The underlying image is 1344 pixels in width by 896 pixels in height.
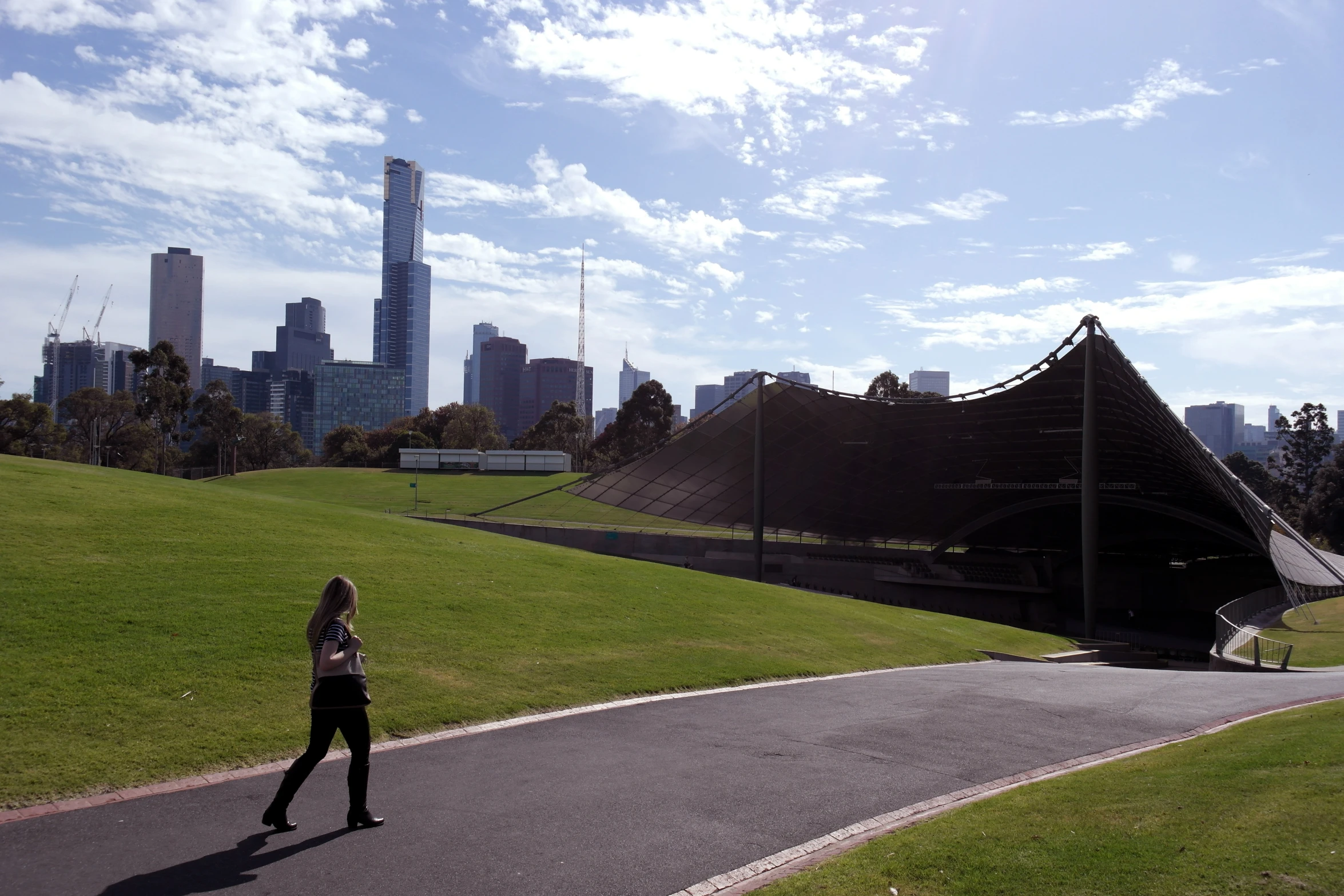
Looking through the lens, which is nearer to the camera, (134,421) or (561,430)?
(134,421)

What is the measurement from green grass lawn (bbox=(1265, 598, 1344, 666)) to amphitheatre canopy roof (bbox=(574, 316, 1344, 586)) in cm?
217

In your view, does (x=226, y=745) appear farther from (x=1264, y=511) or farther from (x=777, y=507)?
(x=777, y=507)

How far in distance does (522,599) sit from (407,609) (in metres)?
3.29

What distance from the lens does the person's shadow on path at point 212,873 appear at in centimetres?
610

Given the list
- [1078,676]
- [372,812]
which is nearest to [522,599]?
[372,812]

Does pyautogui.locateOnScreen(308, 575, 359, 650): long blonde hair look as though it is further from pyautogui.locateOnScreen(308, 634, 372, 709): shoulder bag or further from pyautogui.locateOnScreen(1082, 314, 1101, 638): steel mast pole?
pyautogui.locateOnScreen(1082, 314, 1101, 638): steel mast pole

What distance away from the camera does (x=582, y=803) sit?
27.2 ft

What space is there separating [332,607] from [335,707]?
803 mm

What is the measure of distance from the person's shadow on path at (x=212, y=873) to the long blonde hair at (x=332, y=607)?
153 cm

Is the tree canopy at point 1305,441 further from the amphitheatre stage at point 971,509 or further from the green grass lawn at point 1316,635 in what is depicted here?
the green grass lawn at point 1316,635

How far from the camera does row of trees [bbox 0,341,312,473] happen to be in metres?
84.3

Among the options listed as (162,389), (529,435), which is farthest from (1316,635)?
(529,435)

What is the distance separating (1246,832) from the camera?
6.49 metres

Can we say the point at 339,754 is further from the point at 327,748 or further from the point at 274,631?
the point at 274,631
